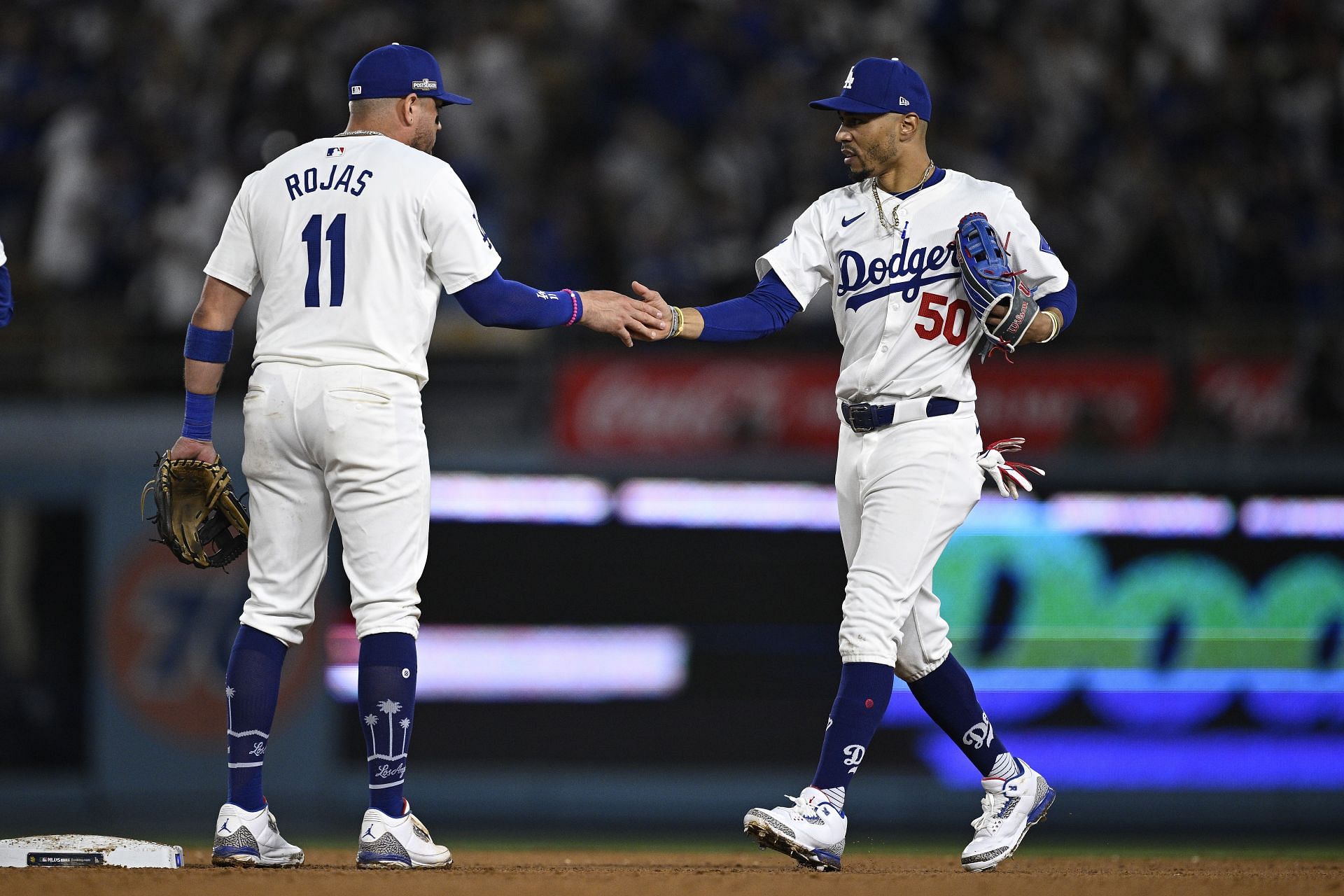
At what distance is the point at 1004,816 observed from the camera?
5555 mm

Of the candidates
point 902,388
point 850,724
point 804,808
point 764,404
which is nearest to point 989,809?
point 850,724

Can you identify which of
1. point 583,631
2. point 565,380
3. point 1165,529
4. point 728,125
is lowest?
point 583,631

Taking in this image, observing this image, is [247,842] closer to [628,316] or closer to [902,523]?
[628,316]

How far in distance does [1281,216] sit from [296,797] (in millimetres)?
6899

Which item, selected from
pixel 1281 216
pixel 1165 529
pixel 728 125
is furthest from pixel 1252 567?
pixel 728 125

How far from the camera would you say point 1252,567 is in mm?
9633

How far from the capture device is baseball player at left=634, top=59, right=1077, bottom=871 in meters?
5.29

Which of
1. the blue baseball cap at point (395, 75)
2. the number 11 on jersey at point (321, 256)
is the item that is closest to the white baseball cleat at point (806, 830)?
the number 11 on jersey at point (321, 256)

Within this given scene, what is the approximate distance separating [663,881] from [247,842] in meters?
1.23

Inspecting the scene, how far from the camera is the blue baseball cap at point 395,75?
5230 millimetres

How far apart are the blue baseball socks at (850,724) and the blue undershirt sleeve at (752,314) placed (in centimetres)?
114

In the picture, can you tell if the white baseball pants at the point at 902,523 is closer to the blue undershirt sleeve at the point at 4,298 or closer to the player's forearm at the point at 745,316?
the player's forearm at the point at 745,316

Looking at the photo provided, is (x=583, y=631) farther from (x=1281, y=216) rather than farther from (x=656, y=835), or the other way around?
(x=1281, y=216)

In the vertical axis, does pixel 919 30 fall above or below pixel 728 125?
above
